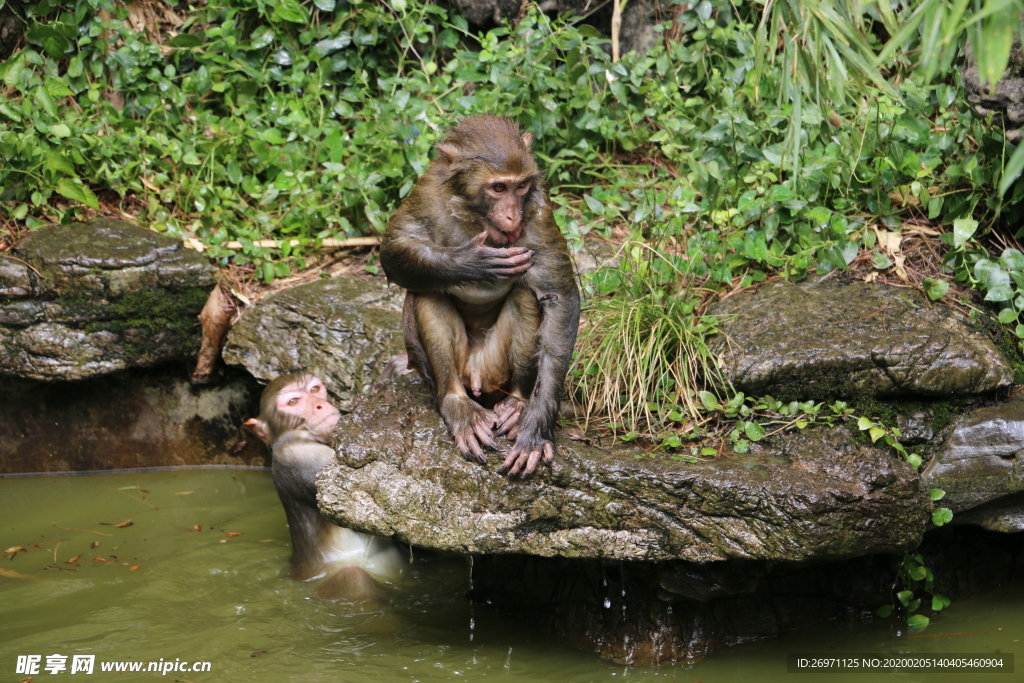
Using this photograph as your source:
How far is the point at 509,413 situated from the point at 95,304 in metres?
3.61

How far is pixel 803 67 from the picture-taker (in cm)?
491

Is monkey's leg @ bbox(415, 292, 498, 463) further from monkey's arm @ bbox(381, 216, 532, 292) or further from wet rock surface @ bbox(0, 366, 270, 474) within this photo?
wet rock surface @ bbox(0, 366, 270, 474)

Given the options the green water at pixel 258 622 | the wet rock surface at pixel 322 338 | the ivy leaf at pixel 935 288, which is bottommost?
the green water at pixel 258 622

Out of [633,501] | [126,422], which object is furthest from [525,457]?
[126,422]

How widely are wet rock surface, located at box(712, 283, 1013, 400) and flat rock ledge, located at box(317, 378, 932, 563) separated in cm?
46

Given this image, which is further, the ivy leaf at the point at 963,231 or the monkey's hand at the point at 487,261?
the ivy leaf at the point at 963,231

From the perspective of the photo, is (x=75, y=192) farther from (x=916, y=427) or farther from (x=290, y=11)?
(x=916, y=427)

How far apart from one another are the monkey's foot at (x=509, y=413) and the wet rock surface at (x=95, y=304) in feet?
10.2

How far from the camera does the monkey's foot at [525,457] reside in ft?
13.9

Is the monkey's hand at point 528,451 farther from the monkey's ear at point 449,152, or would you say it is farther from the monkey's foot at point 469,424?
the monkey's ear at point 449,152

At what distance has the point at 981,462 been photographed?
15.1ft

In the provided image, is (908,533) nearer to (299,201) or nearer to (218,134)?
(299,201)

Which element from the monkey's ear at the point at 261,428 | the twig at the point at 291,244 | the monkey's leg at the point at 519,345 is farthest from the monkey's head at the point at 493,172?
the twig at the point at 291,244

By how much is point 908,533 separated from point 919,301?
5.39 feet
